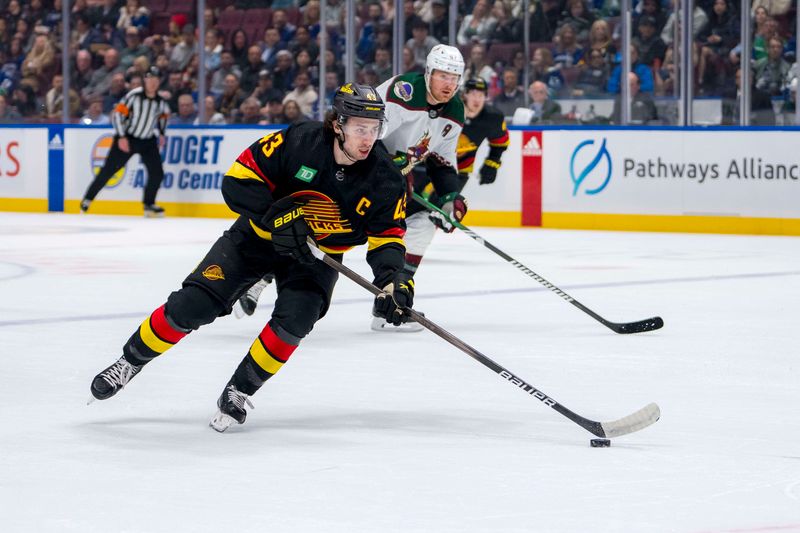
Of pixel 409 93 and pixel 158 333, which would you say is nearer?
pixel 158 333

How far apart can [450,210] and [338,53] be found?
21.8ft

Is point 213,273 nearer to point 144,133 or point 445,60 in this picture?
point 445,60

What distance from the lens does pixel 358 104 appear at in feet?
12.1

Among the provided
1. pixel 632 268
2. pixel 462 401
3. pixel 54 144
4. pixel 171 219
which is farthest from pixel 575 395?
pixel 54 144

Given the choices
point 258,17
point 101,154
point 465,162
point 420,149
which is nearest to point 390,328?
point 420,149

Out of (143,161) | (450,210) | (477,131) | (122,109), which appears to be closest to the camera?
(450,210)

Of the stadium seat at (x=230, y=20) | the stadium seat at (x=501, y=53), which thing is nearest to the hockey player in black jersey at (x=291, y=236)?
the stadium seat at (x=501, y=53)

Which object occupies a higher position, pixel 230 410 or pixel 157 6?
pixel 157 6

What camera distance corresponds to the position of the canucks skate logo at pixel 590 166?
38.3ft

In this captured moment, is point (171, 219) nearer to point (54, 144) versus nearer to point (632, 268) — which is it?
point (54, 144)

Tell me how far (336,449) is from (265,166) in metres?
0.80

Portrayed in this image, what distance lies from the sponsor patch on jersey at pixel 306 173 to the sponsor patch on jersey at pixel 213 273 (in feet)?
1.02

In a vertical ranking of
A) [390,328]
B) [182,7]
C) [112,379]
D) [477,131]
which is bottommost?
[390,328]

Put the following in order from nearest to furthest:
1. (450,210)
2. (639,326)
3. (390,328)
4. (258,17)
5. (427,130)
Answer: (639,326)
(390,328)
(427,130)
(450,210)
(258,17)
